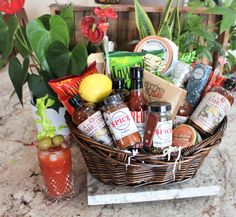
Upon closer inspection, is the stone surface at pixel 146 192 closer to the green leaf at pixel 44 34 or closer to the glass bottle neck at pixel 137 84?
the glass bottle neck at pixel 137 84

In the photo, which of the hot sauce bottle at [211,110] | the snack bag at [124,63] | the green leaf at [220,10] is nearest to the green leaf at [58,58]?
the snack bag at [124,63]

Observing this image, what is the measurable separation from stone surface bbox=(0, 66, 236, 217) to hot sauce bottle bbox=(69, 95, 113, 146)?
0.16 meters

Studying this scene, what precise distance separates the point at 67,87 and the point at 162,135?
0.81 ft

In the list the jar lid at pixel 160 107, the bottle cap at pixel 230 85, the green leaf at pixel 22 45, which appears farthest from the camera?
the green leaf at pixel 22 45

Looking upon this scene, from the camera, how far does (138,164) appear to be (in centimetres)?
56

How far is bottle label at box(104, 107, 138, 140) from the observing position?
56 centimetres

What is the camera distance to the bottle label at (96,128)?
59cm

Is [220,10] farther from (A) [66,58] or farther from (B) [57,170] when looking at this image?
(B) [57,170]

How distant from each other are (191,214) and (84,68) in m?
0.41

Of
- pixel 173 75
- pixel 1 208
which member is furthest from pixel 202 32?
pixel 1 208

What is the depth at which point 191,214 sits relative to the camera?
0.62 metres

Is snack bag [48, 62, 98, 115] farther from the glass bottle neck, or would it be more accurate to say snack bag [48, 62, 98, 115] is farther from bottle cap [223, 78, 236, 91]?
bottle cap [223, 78, 236, 91]

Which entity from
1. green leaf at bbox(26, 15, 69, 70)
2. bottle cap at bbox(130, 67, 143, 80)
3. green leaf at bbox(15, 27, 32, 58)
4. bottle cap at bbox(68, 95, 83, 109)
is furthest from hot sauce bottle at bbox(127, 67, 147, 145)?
green leaf at bbox(15, 27, 32, 58)

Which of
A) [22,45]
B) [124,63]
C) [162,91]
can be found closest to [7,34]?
[22,45]
